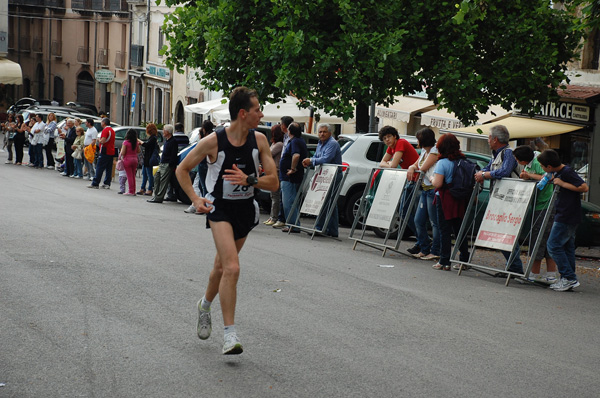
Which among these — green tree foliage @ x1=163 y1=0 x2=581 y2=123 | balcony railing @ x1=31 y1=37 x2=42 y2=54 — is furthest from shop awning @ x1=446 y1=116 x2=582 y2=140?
balcony railing @ x1=31 y1=37 x2=42 y2=54

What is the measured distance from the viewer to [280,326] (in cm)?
777

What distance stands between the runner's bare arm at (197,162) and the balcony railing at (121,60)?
193 ft

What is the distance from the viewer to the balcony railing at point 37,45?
74.3 meters

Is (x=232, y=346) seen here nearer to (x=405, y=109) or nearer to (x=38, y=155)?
(x=405, y=109)

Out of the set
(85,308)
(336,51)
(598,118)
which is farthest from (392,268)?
(598,118)

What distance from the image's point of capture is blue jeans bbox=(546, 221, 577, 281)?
11.0m

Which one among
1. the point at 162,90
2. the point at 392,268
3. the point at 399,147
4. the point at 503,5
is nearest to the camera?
the point at 392,268

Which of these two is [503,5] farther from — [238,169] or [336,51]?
[238,169]

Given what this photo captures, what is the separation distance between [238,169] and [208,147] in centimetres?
26

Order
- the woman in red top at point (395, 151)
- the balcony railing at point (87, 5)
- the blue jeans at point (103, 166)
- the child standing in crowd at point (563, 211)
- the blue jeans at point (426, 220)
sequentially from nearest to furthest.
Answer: the child standing in crowd at point (563, 211)
the blue jeans at point (426, 220)
the woman in red top at point (395, 151)
the blue jeans at point (103, 166)
the balcony railing at point (87, 5)

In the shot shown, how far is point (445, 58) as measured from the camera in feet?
73.3

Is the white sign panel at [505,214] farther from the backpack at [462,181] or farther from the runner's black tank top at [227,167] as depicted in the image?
the runner's black tank top at [227,167]

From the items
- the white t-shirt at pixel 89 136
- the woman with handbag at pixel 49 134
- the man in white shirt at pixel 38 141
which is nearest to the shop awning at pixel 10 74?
the man in white shirt at pixel 38 141

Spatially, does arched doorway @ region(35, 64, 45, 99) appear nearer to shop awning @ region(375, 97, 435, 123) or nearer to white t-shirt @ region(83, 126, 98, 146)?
shop awning @ region(375, 97, 435, 123)
